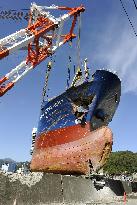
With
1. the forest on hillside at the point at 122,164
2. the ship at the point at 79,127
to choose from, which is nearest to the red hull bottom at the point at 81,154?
the ship at the point at 79,127

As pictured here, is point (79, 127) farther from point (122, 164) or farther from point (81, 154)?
point (122, 164)

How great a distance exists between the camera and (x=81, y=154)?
2306 centimetres

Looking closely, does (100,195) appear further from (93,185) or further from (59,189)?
(59,189)

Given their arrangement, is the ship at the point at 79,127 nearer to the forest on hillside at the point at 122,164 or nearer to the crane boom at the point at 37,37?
the crane boom at the point at 37,37

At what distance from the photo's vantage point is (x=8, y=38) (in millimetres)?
30703

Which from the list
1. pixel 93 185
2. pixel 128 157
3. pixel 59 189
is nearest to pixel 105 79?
pixel 93 185

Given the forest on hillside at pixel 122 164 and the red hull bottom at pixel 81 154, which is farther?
the forest on hillside at pixel 122 164

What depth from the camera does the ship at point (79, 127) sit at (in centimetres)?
2264

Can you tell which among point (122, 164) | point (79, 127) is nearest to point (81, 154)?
point (79, 127)

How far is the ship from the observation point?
74.3ft

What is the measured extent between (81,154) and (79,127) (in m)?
3.18

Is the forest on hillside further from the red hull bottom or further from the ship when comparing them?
the red hull bottom

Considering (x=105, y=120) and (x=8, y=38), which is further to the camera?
(x=8, y=38)

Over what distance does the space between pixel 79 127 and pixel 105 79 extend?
4775 mm
